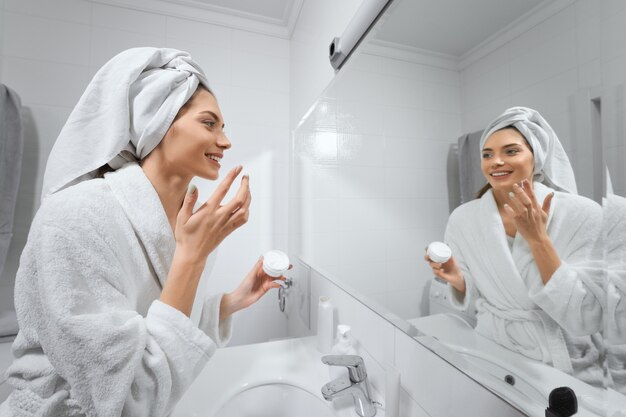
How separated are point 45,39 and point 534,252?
2.07 meters

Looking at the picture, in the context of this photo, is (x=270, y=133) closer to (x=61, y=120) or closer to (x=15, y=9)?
(x=61, y=120)

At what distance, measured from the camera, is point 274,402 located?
2.62ft

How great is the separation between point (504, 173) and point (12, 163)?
183 cm

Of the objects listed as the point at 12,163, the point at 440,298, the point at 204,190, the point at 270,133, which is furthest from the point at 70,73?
the point at 440,298

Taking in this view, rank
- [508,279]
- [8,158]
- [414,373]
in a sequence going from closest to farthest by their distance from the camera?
1. [508,279]
2. [414,373]
3. [8,158]

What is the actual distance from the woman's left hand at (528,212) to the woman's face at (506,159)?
0.01m

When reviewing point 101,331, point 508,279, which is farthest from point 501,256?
point 101,331

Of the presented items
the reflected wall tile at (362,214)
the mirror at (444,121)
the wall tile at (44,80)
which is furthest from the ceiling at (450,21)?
the wall tile at (44,80)

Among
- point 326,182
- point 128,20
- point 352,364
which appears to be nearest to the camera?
point 352,364

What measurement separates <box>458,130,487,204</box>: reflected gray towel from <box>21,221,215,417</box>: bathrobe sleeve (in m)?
0.55

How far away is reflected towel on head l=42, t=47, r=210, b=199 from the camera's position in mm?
598

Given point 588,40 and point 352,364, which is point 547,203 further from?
point 352,364

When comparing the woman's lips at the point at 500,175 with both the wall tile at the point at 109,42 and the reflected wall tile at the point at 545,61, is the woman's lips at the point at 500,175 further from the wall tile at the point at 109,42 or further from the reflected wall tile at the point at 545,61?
the wall tile at the point at 109,42

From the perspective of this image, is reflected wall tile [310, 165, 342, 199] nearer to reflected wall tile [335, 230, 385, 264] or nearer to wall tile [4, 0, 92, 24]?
reflected wall tile [335, 230, 385, 264]
